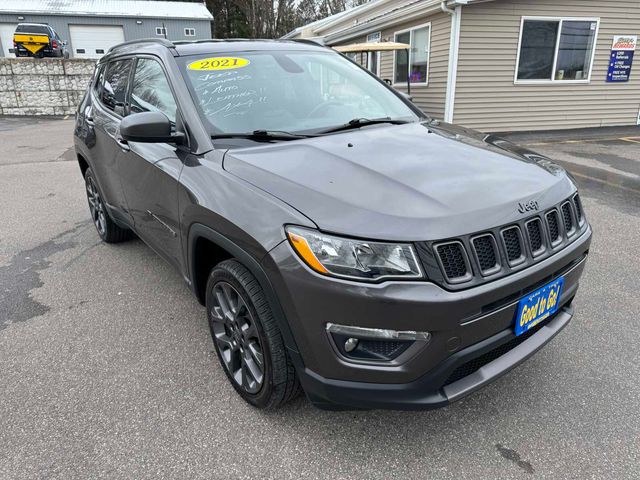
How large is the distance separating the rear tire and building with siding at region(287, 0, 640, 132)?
8596 millimetres

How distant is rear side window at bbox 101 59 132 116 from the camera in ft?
11.8

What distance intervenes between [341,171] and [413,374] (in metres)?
0.92

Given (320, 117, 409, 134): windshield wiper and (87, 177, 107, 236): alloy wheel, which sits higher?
(320, 117, 409, 134): windshield wiper

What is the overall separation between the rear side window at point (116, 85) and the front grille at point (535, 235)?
9.53 feet

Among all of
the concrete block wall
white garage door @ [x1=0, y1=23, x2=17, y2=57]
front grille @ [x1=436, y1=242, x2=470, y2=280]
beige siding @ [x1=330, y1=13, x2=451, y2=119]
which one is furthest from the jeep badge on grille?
white garage door @ [x1=0, y1=23, x2=17, y2=57]

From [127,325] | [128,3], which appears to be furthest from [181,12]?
[127,325]

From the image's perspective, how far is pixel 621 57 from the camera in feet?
38.4

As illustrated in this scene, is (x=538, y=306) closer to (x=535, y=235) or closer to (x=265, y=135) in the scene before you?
(x=535, y=235)

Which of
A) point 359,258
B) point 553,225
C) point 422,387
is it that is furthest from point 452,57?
point 422,387

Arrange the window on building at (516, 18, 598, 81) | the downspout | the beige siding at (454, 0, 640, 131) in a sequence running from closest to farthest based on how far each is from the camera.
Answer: the downspout, the beige siding at (454, 0, 640, 131), the window on building at (516, 18, 598, 81)

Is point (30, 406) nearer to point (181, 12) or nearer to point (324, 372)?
point (324, 372)

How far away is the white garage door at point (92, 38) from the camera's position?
30891mm

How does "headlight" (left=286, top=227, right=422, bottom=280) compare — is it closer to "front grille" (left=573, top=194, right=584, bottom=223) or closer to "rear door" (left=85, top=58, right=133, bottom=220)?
"front grille" (left=573, top=194, right=584, bottom=223)

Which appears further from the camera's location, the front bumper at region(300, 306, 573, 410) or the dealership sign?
the dealership sign
